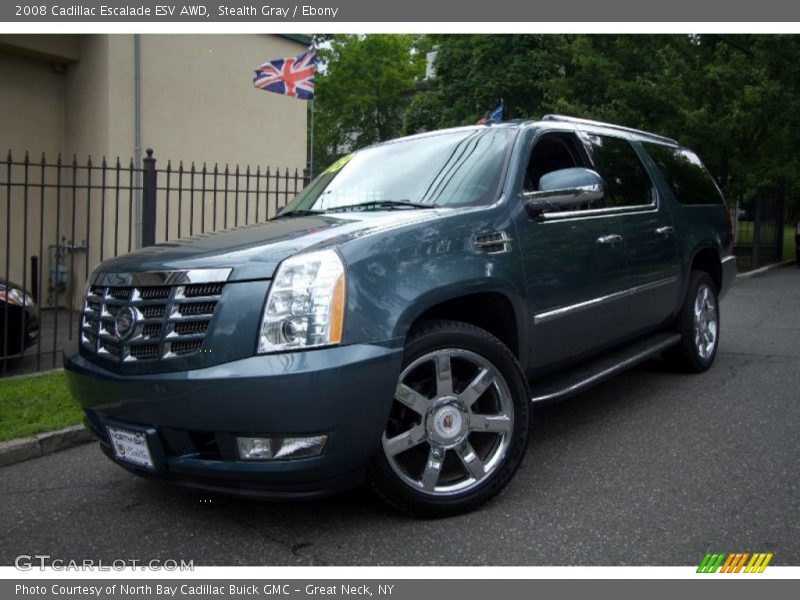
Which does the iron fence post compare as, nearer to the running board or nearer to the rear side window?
the running board

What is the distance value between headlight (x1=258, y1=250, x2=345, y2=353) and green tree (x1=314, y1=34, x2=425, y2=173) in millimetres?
35438

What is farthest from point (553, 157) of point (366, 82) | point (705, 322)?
point (366, 82)

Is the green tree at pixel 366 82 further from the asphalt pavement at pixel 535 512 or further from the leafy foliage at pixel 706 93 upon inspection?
the asphalt pavement at pixel 535 512

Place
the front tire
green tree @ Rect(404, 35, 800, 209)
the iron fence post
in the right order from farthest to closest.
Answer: green tree @ Rect(404, 35, 800, 209) < the iron fence post < the front tire

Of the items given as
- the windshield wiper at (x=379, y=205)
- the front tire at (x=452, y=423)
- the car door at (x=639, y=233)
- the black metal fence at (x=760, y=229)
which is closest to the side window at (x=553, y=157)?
the car door at (x=639, y=233)

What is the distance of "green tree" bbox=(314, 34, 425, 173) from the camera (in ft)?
120

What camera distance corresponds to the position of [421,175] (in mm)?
3957

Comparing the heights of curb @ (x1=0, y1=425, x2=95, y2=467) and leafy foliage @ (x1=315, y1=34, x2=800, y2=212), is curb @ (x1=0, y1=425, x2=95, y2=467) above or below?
below

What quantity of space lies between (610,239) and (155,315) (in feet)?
8.93

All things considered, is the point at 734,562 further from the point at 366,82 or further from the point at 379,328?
the point at 366,82

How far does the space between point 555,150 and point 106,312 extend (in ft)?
9.00

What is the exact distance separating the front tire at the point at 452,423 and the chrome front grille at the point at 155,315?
848 mm

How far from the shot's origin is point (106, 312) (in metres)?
3.10

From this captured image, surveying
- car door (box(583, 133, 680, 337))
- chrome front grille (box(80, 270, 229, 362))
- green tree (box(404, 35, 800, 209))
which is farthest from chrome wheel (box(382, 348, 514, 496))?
green tree (box(404, 35, 800, 209))
